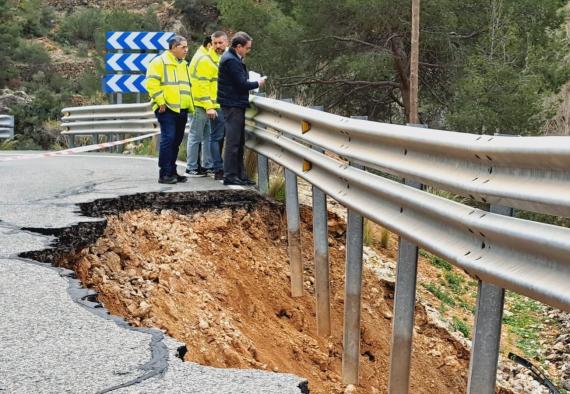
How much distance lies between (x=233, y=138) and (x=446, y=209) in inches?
228

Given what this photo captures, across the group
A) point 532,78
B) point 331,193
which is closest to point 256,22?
point 532,78

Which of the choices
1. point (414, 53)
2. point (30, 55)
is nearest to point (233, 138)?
point (414, 53)

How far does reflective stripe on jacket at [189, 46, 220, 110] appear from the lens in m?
10.9

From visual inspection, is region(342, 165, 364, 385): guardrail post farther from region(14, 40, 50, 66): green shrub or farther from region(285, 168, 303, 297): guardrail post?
region(14, 40, 50, 66): green shrub

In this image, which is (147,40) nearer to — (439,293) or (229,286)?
(439,293)

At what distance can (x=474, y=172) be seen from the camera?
4129 mm

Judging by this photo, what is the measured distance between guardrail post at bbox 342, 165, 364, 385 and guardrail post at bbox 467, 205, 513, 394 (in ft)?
7.20

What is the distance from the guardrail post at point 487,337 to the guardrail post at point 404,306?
3.50 feet

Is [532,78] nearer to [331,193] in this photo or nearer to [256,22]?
[256,22]

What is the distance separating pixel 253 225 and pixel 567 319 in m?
3.68

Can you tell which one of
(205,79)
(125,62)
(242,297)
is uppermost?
(205,79)

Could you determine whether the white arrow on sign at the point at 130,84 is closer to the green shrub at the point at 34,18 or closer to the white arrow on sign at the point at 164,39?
the white arrow on sign at the point at 164,39

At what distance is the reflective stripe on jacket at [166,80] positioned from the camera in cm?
1066

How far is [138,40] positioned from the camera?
19.5m
